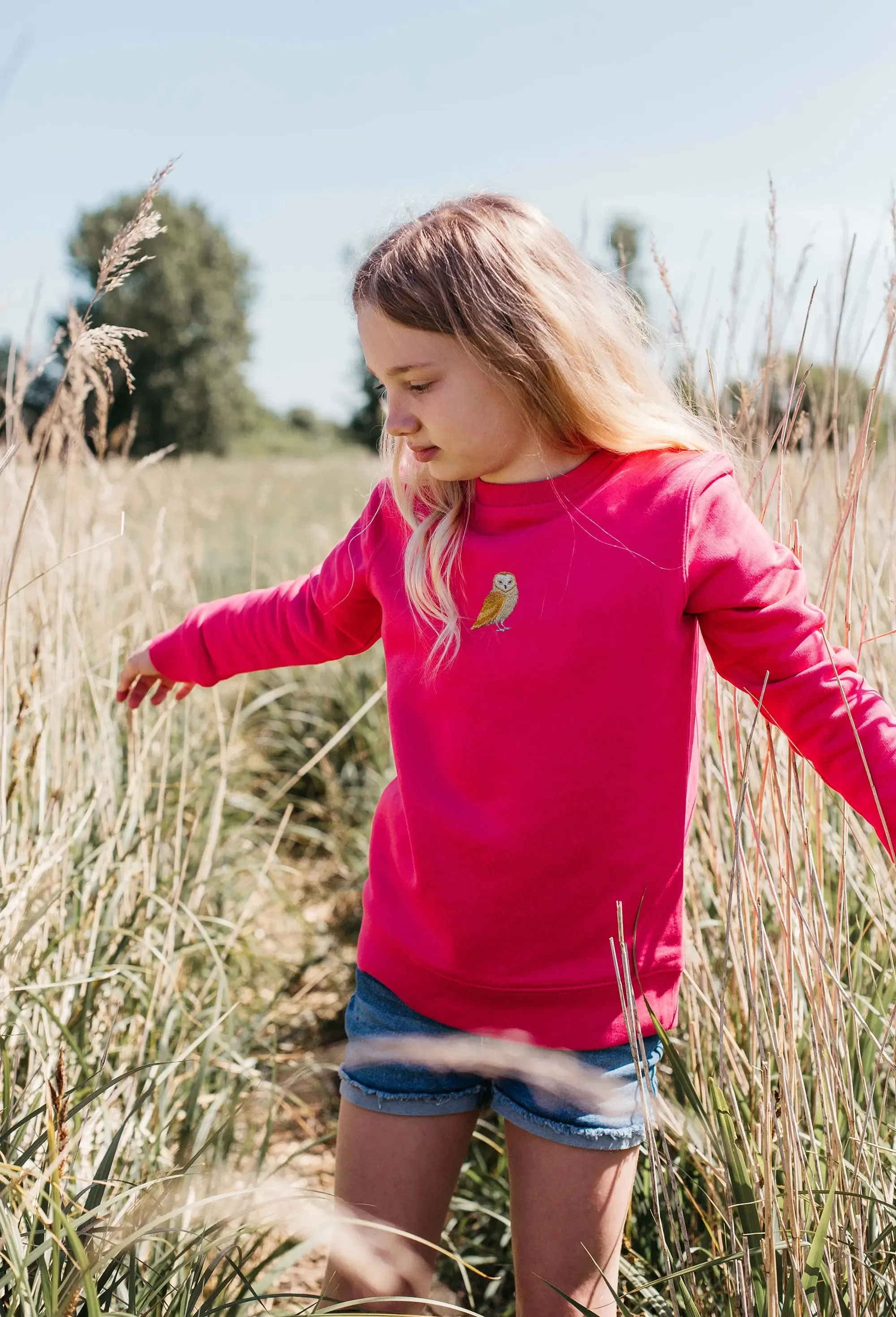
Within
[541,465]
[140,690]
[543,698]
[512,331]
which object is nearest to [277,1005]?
[140,690]

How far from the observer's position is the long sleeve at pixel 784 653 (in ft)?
2.87

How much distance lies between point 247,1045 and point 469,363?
1.28 meters

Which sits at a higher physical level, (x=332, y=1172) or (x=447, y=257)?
(x=447, y=257)

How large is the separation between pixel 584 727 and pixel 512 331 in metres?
0.42

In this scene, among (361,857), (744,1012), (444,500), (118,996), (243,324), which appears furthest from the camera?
(243,324)

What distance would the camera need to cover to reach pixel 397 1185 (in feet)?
3.41

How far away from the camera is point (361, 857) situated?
2443 mm

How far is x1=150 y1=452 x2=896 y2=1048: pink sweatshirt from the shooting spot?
913 mm

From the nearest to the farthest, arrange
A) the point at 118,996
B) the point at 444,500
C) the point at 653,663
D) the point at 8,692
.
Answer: the point at 653,663, the point at 444,500, the point at 118,996, the point at 8,692

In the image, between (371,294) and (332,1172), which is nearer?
(371,294)

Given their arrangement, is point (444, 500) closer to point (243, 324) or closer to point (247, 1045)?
point (247, 1045)

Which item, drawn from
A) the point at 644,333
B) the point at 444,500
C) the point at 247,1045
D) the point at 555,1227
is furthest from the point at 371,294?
the point at 247,1045

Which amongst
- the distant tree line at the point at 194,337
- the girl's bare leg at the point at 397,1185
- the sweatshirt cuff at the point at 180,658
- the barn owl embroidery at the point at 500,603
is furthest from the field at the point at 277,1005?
the distant tree line at the point at 194,337

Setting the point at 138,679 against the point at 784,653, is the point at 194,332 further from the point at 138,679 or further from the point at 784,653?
the point at 784,653
